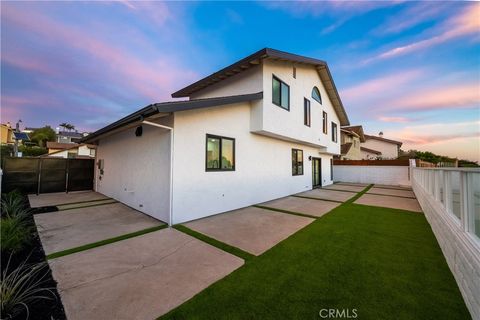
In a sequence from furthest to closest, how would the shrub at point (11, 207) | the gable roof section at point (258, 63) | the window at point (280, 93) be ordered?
the window at point (280, 93) → the gable roof section at point (258, 63) → the shrub at point (11, 207)

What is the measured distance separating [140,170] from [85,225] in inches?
84.8

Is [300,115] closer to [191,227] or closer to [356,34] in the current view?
[356,34]

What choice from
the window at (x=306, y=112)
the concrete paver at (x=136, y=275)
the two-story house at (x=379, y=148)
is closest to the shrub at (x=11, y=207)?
the concrete paver at (x=136, y=275)

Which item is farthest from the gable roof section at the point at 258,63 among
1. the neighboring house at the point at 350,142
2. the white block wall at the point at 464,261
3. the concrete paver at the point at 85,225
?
the neighboring house at the point at 350,142

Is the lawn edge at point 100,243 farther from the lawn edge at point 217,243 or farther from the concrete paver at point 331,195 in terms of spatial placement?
the concrete paver at point 331,195

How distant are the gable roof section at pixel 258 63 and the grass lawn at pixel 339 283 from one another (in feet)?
19.7

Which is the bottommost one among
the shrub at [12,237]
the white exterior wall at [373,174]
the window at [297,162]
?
the shrub at [12,237]

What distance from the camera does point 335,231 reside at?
15.3 ft

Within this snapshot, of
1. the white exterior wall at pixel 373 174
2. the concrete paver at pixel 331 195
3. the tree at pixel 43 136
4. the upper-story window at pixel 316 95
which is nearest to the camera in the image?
the concrete paver at pixel 331 195

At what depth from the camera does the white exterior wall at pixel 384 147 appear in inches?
1148

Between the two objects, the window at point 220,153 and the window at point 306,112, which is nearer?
the window at point 220,153

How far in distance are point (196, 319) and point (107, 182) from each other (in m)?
9.45

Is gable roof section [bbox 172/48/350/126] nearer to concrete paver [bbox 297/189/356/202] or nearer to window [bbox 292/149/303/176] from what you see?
window [bbox 292/149/303/176]

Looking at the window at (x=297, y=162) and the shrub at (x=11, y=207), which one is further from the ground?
the window at (x=297, y=162)
